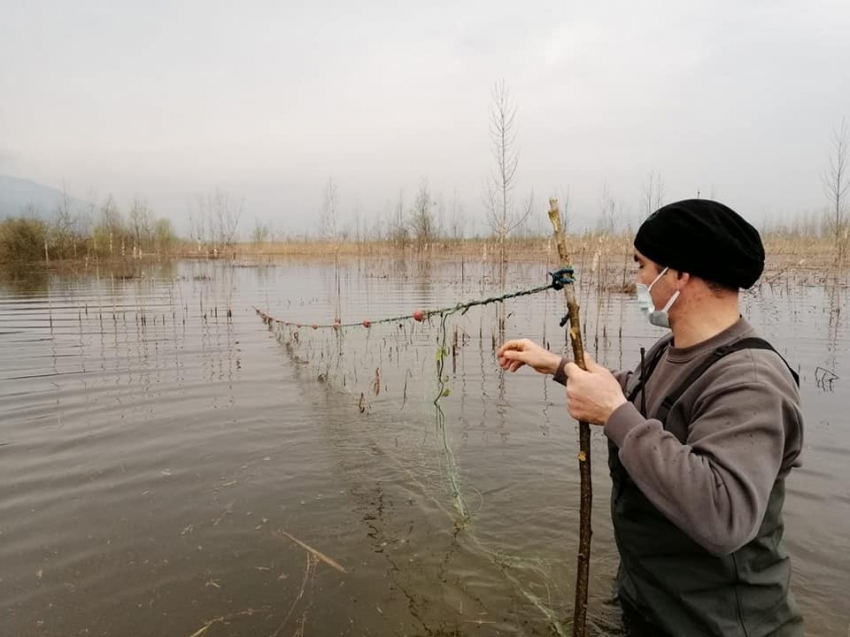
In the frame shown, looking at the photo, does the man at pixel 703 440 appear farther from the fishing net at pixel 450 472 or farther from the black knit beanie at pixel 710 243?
the fishing net at pixel 450 472

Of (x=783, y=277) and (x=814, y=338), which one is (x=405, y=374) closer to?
(x=814, y=338)

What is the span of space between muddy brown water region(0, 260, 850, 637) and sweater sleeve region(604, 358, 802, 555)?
1975 mm

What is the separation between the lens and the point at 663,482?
4.85 feet

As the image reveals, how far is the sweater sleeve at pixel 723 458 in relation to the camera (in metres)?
1.43

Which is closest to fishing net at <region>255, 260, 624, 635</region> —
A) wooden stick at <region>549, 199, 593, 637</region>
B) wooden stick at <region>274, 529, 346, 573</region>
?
wooden stick at <region>549, 199, 593, 637</region>

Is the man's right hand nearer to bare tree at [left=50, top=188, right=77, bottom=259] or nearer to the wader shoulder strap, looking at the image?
the wader shoulder strap

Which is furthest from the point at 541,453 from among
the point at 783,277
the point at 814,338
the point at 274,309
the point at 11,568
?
the point at 783,277

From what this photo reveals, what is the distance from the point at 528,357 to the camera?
2.50 metres

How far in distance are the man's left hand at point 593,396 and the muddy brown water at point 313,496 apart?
1.99 metres

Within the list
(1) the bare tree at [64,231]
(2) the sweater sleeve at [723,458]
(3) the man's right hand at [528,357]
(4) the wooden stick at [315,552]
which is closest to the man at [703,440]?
(2) the sweater sleeve at [723,458]

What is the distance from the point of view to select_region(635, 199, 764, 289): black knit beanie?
1.72 m

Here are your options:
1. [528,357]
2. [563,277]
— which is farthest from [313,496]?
[563,277]

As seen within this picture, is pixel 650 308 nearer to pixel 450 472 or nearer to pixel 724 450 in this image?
pixel 724 450

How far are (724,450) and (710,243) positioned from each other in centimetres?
68
